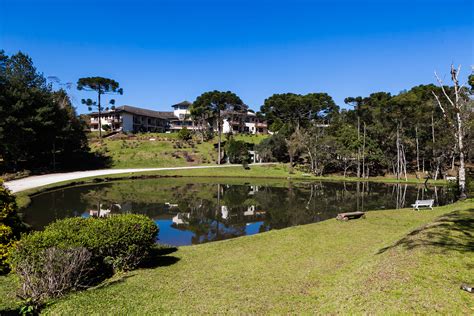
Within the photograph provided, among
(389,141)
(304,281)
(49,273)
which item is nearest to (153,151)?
(389,141)

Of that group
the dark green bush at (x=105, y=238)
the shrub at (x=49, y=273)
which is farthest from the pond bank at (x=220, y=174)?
the shrub at (x=49, y=273)

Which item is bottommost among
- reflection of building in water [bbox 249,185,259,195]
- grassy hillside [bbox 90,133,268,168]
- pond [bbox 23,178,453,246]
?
reflection of building in water [bbox 249,185,259,195]

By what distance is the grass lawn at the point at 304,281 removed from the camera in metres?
5.78

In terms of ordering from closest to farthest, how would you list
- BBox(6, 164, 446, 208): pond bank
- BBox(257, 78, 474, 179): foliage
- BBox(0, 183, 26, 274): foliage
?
1. BBox(0, 183, 26, 274): foliage
2. BBox(6, 164, 446, 208): pond bank
3. BBox(257, 78, 474, 179): foliage

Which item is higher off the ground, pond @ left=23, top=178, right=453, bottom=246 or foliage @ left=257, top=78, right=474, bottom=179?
foliage @ left=257, top=78, right=474, bottom=179

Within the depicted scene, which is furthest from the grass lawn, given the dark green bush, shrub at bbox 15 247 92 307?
the dark green bush

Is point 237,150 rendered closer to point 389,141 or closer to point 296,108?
point 296,108

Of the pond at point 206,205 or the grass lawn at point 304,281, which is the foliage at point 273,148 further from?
the grass lawn at point 304,281

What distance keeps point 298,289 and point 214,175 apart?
1556 inches

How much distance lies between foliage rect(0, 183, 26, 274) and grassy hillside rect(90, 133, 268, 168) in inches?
1743

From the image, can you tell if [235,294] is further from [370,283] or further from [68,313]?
[68,313]

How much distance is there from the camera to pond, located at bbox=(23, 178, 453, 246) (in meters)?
17.5

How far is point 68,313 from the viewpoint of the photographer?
583 centimetres

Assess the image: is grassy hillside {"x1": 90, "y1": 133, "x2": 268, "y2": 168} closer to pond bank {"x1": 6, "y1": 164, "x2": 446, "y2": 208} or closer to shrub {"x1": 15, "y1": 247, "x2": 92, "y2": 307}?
pond bank {"x1": 6, "y1": 164, "x2": 446, "y2": 208}
